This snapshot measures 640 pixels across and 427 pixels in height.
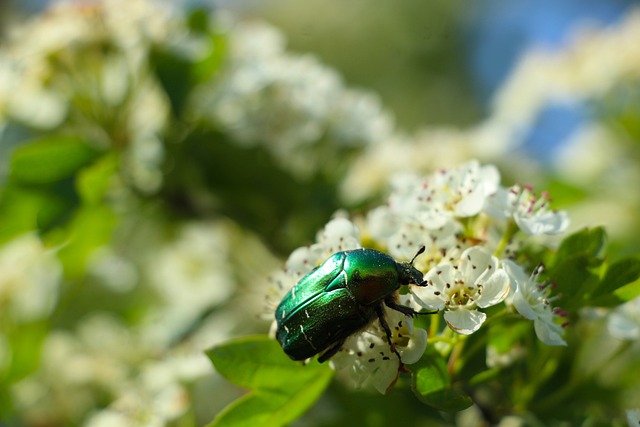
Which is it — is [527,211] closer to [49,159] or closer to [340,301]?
[340,301]

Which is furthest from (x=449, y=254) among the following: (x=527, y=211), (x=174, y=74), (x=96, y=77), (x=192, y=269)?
(x=192, y=269)

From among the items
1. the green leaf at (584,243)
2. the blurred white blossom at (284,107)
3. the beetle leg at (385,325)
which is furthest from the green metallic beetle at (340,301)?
the blurred white blossom at (284,107)

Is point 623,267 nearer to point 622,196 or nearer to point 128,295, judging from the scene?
point 622,196

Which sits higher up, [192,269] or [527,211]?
[527,211]

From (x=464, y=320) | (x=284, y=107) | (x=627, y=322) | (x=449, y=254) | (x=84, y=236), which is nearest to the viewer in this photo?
(x=464, y=320)

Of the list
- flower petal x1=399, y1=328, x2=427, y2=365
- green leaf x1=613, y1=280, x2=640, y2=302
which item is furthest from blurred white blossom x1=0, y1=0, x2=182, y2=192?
green leaf x1=613, y1=280, x2=640, y2=302

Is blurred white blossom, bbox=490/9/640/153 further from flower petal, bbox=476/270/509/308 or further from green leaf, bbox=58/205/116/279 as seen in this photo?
flower petal, bbox=476/270/509/308
